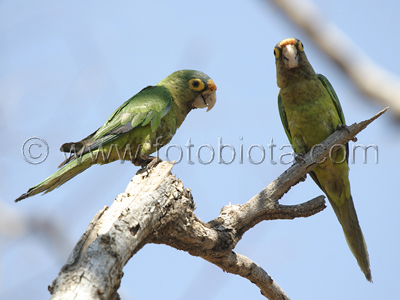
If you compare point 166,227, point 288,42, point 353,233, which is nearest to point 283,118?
point 288,42

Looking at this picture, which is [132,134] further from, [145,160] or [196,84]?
[196,84]

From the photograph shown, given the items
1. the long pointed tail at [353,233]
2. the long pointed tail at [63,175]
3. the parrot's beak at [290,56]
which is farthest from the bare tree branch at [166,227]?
the long pointed tail at [353,233]

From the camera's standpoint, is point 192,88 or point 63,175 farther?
point 192,88

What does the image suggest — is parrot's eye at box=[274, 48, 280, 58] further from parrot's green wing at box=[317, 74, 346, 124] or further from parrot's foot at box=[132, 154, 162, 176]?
parrot's foot at box=[132, 154, 162, 176]

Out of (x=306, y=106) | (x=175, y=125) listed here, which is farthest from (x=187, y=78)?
(x=306, y=106)

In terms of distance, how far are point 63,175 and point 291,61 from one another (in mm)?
3268

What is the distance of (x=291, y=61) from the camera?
16.7 ft

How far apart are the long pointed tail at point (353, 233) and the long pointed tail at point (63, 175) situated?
11.3 ft

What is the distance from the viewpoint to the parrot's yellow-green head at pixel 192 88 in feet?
19.1

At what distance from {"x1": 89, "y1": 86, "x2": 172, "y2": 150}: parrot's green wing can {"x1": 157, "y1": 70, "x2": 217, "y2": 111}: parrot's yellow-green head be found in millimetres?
405

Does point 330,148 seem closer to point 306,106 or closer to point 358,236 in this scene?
point 306,106

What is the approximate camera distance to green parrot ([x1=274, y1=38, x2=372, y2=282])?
5.04 m

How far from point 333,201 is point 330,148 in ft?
4.31

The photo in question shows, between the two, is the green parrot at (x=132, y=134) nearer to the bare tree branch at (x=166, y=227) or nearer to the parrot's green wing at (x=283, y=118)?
the bare tree branch at (x=166, y=227)
